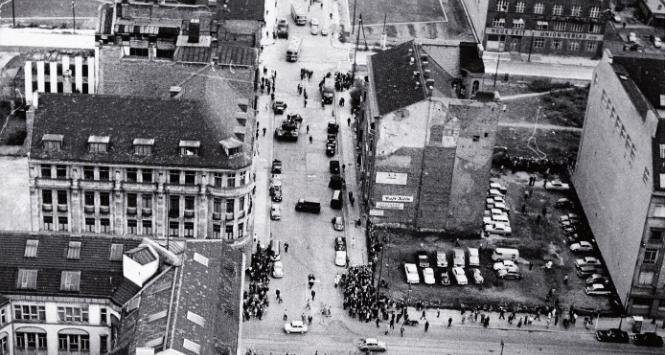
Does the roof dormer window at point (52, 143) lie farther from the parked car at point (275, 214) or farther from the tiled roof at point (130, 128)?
the parked car at point (275, 214)

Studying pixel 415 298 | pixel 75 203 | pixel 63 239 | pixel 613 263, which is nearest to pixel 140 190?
pixel 75 203

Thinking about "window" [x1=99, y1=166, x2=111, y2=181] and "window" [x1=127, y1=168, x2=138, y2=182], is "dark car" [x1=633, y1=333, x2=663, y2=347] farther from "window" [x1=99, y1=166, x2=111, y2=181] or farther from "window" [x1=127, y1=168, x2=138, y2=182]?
"window" [x1=99, y1=166, x2=111, y2=181]

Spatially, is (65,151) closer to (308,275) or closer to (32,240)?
(32,240)

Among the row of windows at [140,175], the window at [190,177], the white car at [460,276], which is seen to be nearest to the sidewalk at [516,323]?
the white car at [460,276]

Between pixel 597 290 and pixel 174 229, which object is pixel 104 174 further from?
pixel 597 290

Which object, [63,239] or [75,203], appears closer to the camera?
[63,239]

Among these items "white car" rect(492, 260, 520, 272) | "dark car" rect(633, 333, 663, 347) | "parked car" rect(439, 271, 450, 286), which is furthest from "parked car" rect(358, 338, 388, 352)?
"dark car" rect(633, 333, 663, 347)
